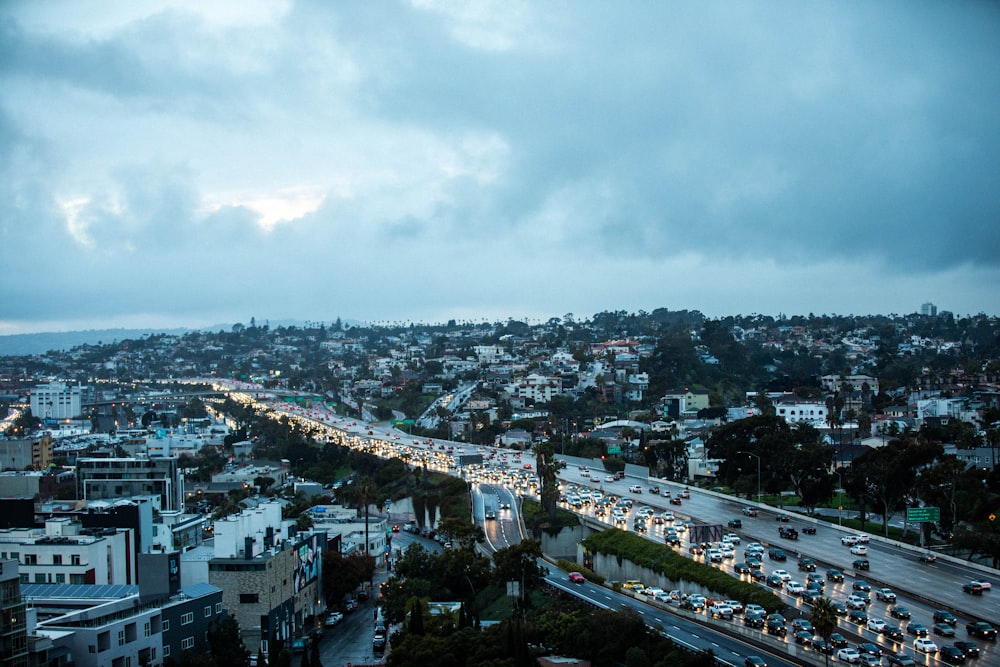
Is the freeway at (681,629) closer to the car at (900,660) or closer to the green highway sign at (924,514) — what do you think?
the car at (900,660)

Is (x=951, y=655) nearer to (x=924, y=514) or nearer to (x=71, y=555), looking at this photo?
(x=924, y=514)

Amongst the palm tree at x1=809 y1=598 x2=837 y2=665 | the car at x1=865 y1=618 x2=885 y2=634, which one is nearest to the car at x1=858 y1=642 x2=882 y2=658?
the palm tree at x1=809 y1=598 x2=837 y2=665

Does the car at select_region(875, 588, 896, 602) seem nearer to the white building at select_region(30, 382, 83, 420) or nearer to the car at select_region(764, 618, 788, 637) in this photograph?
the car at select_region(764, 618, 788, 637)

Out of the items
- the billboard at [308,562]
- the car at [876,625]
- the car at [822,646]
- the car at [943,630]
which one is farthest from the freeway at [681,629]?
the billboard at [308,562]

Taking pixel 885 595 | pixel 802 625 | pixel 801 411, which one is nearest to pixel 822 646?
pixel 802 625

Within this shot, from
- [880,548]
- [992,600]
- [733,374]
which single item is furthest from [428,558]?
[733,374]
